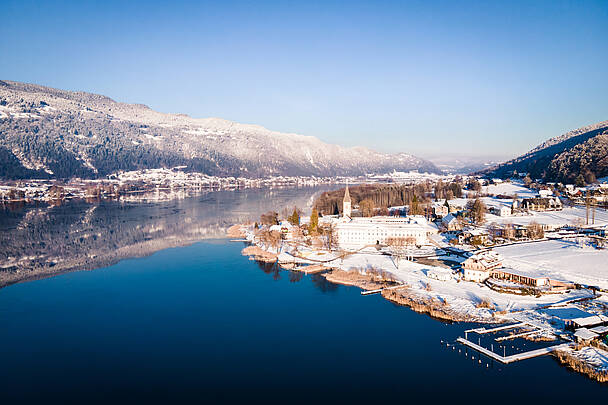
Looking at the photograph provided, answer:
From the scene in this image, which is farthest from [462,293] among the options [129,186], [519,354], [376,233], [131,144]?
[131,144]

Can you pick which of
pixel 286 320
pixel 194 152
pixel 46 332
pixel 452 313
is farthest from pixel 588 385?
pixel 194 152

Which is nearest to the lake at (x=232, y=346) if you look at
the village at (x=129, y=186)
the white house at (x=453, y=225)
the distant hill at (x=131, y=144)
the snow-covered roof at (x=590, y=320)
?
the snow-covered roof at (x=590, y=320)

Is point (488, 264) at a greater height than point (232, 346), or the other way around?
point (488, 264)

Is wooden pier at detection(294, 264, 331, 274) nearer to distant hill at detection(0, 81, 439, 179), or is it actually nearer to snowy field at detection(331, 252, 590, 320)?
snowy field at detection(331, 252, 590, 320)

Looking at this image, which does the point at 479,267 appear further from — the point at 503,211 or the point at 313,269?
the point at 503,211

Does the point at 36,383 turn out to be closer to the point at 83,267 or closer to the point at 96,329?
the point at 96,329

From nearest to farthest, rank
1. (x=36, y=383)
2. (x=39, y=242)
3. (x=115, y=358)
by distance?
1. (x=36, y=383)
2. (x=115, y=358)
3. (x=39, y=242)

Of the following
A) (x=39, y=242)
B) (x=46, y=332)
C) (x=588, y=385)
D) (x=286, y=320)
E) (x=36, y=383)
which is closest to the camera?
(x=588, y=385)
